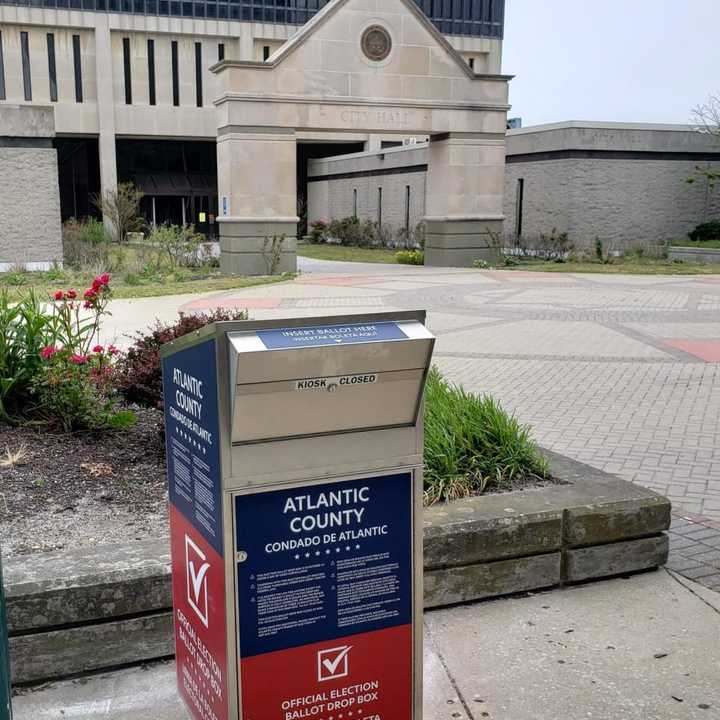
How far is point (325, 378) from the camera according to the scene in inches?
94.6

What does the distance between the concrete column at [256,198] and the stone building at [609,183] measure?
34.6 ft

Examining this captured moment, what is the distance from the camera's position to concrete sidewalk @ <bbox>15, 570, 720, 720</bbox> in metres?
3.24

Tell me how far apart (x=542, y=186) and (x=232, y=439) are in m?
29.6

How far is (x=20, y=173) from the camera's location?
71.5 ft

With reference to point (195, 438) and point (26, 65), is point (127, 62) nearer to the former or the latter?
point (26, 65)

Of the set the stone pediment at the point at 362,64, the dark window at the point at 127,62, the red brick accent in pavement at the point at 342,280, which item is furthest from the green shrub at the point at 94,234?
the dark window at the point at 127,62

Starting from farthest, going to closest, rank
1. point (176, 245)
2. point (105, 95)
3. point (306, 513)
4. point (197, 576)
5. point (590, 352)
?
point (105, 95) → point (176, 245) → point (590, 352) → point (197, 576) → point (306, 513)

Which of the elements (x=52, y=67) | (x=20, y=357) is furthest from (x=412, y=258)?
(x=52, y=67)

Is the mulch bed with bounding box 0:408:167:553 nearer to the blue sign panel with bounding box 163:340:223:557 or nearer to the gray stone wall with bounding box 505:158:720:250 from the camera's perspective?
the blue sign panel with bounding box 163:340:223:557

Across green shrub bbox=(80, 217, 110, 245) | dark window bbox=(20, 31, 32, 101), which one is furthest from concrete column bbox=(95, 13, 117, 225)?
green shrub bbox=(80, 217, 110, 245)

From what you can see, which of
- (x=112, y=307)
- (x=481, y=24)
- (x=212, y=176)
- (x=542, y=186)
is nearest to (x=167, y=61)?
(x=212, y=176)

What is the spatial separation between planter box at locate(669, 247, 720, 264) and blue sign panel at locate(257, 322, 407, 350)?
26.4 meters

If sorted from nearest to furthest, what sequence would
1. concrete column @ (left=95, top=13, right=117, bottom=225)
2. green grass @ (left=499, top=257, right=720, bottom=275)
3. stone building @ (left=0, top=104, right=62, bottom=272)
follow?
1. stone building @ (left=0, top=104, right=62, bottom=272)
2. green grass @ (left=499, top=257, right=720, bottom=275)
3. concrete column @ (left=95, top=13, right=117, bottom=225)

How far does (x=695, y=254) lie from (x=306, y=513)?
27381 millimetres
